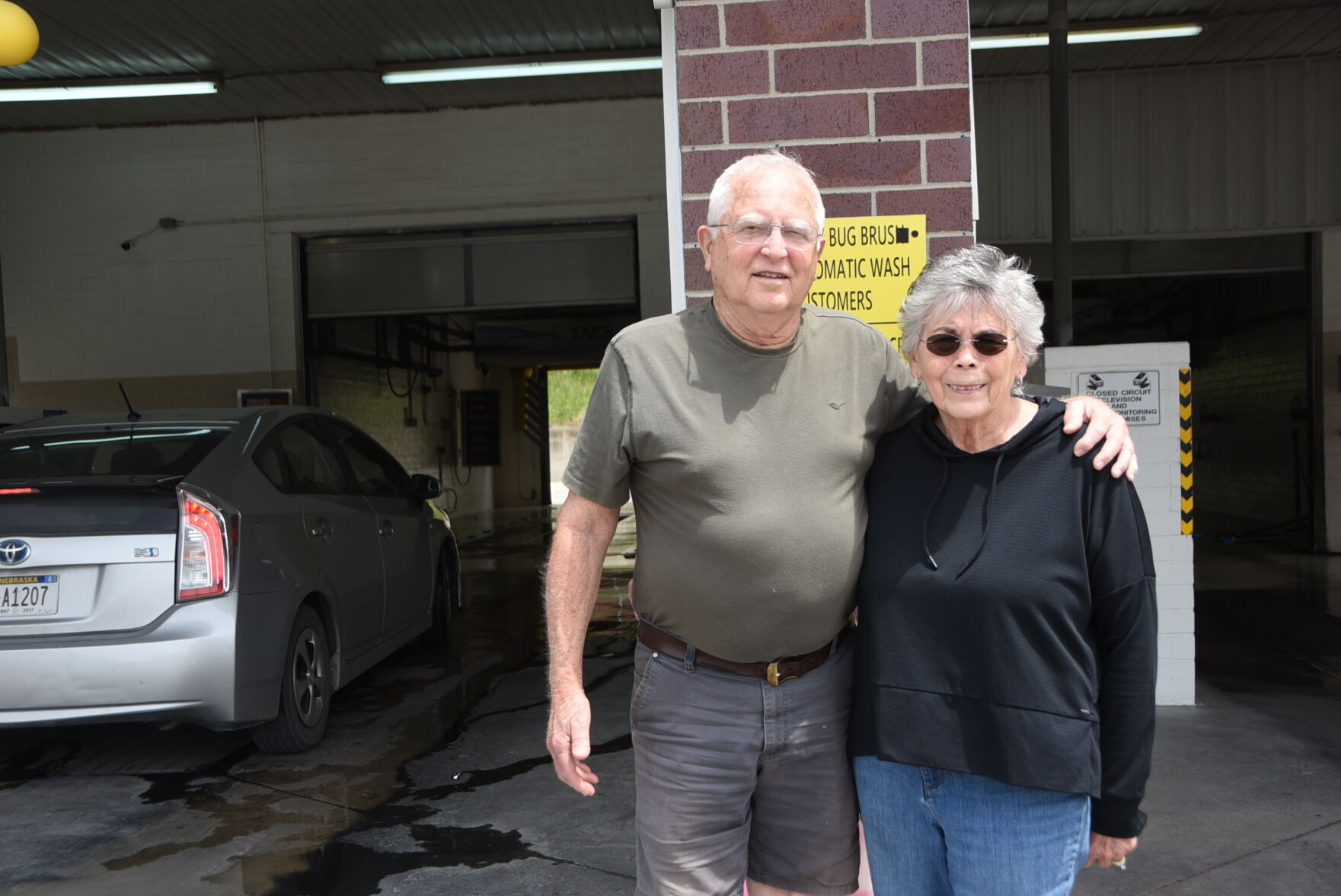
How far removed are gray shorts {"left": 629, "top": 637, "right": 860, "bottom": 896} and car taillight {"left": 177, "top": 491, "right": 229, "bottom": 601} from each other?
2700 millimetres

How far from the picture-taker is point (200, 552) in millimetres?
4172

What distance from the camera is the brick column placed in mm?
2758

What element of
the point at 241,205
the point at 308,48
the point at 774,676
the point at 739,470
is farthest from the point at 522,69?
the point at 774,676

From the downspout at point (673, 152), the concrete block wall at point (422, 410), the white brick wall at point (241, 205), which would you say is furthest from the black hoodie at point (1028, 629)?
the concrete block wall at point (422, 410)

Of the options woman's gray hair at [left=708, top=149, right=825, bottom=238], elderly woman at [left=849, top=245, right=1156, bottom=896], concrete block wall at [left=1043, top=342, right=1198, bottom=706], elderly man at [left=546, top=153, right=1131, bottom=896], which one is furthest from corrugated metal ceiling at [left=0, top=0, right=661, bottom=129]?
elderly woman at [left=849, top=245, right=1156, bottom=896]

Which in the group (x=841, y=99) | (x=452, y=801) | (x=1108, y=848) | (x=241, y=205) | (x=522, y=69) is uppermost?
(x=522, y=69)

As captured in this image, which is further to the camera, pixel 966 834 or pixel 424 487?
pixel 424 487

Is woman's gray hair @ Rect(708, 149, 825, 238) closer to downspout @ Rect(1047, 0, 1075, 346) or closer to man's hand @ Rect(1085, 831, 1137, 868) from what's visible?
man's hand @ Rect(1085, 831, 1137, 868)

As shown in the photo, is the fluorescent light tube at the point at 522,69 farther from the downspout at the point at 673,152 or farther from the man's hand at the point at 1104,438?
the man's hand at the point at 1104,438

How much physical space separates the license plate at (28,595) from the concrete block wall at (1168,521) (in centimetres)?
453

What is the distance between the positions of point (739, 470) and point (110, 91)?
37.1 feet

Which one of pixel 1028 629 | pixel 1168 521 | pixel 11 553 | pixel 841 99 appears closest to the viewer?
pixel 1028 629

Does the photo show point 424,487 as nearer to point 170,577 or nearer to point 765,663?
point 170,577

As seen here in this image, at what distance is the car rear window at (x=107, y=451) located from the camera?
15.2ft
